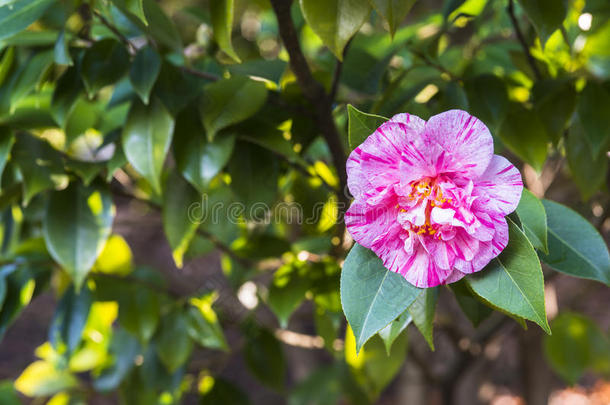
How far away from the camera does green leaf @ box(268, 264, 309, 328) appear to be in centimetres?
68

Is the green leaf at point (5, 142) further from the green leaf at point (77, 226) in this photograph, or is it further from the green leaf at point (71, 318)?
the green leaf at point (71, 318)

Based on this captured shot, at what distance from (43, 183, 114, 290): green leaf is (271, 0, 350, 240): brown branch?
0.26m

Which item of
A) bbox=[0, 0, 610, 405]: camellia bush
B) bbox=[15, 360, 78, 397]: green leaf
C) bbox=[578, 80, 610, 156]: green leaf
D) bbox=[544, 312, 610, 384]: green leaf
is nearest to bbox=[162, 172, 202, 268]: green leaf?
bbox=[0, 0, 610, 405]: camellia bush

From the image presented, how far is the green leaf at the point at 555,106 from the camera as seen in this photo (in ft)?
1.90

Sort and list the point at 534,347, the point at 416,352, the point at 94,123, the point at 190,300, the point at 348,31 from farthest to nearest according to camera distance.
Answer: the point at 534,347 → the point at 416,352 → the point at 190,300 → the point at 94,123 → the point at 348,31

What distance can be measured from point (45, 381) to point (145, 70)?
79cm

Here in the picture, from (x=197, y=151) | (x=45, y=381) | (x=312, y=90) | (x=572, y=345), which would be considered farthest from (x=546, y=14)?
(x=45, y=381)

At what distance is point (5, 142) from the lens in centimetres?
59

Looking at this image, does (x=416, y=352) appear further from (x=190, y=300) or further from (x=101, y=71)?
(x=101, y=71)

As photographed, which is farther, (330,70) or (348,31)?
(330,70)

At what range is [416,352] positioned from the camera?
110 centimetres

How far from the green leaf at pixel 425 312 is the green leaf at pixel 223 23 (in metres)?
0.24

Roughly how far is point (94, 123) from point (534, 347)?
41.4 inches

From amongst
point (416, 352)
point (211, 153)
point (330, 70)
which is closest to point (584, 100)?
point (330, 70)
